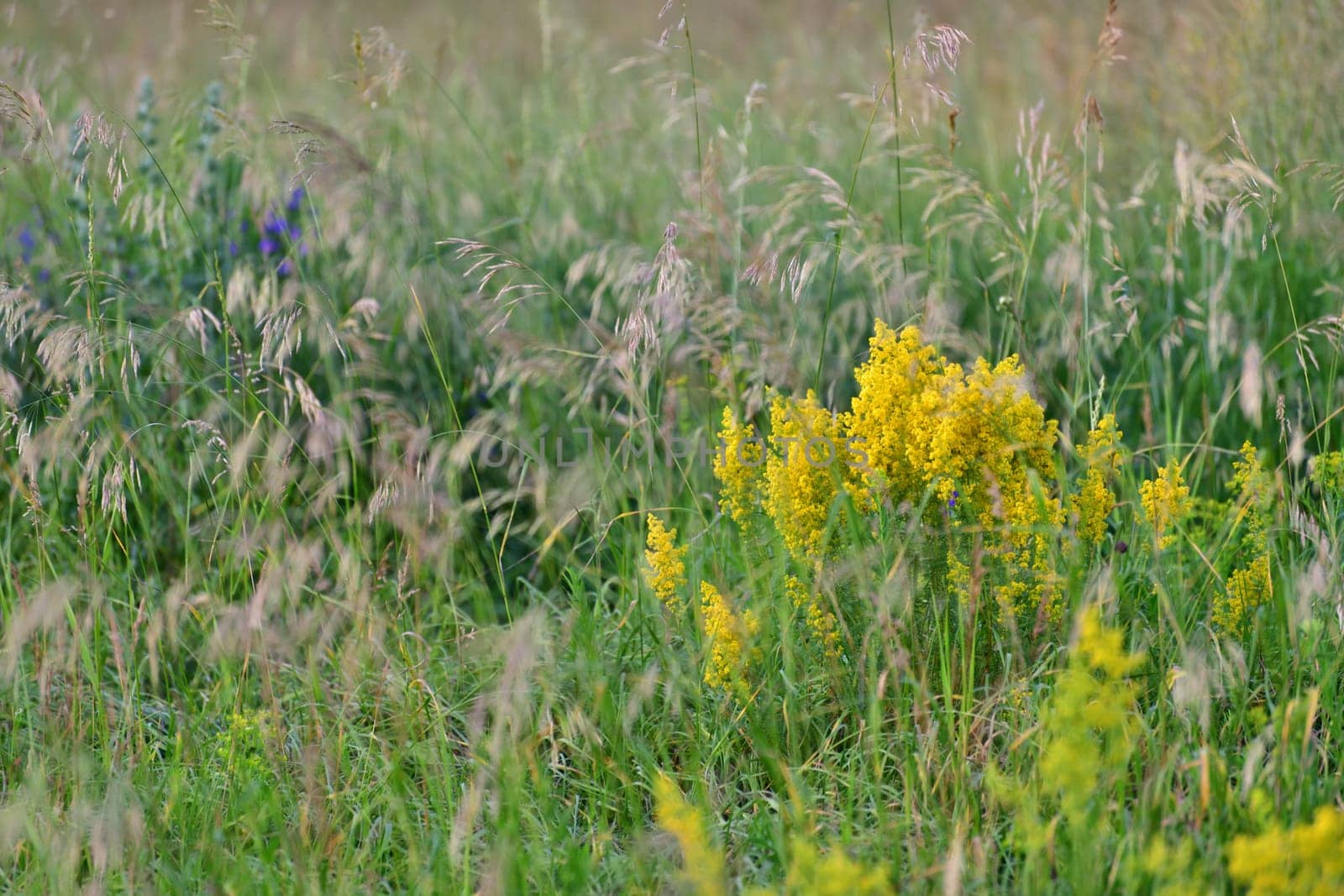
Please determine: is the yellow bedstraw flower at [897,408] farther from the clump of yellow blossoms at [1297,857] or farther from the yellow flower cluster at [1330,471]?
the clump of yellow blossoms at [1297,857]

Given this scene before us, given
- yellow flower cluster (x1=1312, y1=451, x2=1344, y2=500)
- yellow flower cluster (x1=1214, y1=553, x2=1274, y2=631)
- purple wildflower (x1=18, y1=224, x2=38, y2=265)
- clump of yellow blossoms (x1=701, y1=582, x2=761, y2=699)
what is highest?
purple wildflower (x1=18, y1=224, x2=38, y2=265)

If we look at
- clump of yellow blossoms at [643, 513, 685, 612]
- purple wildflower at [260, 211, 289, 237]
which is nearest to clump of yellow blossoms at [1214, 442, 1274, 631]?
clump of yellow blossoms at [643, 513, 685, 612]

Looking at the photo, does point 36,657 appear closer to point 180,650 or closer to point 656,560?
point 180,650

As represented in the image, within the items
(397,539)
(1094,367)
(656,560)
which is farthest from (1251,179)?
(397,539)

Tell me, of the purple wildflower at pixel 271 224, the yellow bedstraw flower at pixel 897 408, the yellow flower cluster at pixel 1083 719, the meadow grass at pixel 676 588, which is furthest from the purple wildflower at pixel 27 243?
the yellow flower cluster at pixel 1083 719

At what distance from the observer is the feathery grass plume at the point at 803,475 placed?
1914mm

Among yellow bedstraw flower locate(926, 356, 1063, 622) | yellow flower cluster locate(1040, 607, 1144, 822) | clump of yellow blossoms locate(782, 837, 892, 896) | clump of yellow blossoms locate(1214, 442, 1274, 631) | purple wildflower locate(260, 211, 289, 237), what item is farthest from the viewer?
purple wildflower locate(260, 211, 289, 237)

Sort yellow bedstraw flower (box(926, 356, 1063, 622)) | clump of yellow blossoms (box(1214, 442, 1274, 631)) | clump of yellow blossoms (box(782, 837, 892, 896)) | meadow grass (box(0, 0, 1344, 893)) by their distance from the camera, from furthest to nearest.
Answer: clump of yellow blossoms (box(1214, 442, 1274, 631)) → yellow bedstraw flower (box(926, 356, 1063, 622)) → meadow grass (box(0, 0, 1344, 893)) → clump of yellow blossoms (box(782, 837, 892, 896))

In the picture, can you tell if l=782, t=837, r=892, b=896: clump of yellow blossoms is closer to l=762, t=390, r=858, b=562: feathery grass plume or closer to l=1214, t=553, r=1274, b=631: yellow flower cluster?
l=762, t=390, r=858, b=562: feathery grass plume

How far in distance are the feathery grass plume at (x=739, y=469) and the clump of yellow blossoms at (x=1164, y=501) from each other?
0.65 m

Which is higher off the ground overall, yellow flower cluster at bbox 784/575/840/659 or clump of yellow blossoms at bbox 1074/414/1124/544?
clump of yellow blossoms at bbox 1074/414/1124/544

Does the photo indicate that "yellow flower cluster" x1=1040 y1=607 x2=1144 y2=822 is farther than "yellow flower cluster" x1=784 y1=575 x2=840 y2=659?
No

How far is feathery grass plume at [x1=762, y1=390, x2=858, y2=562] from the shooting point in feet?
6.28

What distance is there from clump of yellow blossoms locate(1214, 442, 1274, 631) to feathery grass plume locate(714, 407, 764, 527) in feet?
2.60
